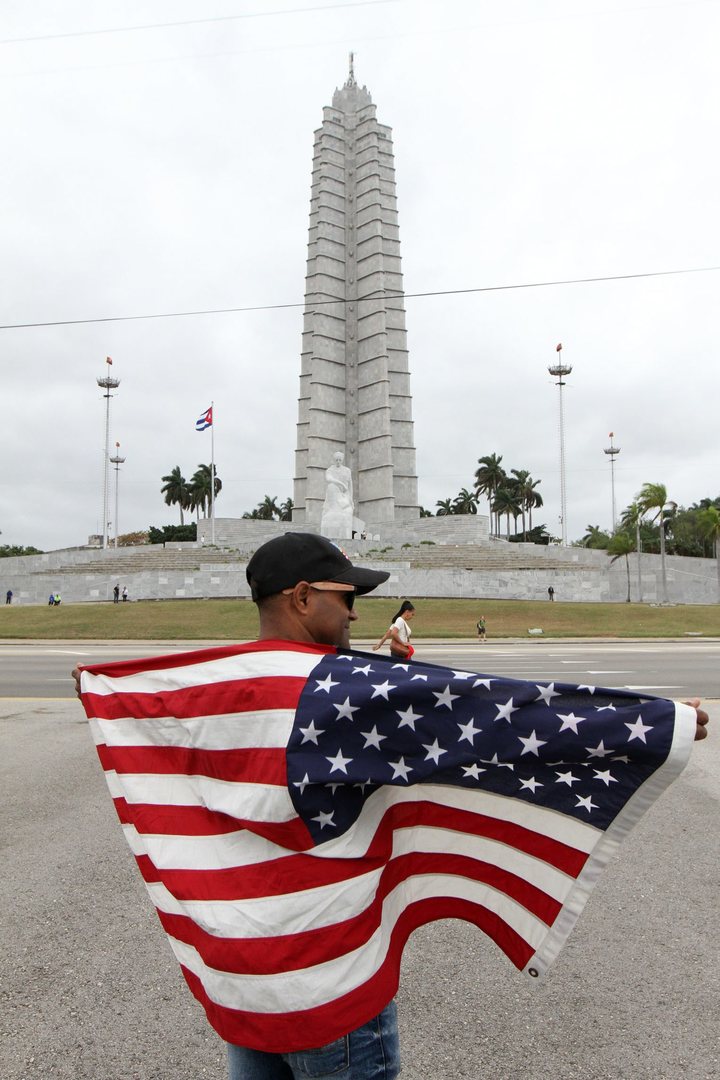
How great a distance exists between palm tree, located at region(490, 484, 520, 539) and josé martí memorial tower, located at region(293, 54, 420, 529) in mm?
42343

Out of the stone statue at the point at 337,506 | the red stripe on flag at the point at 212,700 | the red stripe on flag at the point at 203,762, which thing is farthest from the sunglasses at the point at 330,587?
the stone statue at the point at 337,506

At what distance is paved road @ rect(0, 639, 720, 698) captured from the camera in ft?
42.5

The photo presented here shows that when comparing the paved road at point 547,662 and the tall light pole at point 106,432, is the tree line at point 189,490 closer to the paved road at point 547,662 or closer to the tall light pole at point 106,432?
the tall light pole at point 106,432

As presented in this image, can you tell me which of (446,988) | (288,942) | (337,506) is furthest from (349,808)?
(337,506)

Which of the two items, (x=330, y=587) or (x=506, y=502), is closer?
(x=330, y=587)

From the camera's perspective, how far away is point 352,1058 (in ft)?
5.87

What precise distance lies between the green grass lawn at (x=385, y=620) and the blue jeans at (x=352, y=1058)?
23785 millimetres

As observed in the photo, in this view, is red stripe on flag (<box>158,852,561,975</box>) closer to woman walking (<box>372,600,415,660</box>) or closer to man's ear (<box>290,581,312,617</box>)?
man's ear (<box>290,581,312,617</box>)

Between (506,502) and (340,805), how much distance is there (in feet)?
342

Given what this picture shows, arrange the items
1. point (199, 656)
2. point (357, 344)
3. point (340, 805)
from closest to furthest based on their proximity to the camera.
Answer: point (340, 805) < point (199, 656) < point (357, 344)

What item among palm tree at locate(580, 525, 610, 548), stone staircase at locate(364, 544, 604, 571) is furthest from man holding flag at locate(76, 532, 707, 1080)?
palm tree at locate(580, 525, 610, 548)

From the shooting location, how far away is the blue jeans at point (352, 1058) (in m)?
1.78

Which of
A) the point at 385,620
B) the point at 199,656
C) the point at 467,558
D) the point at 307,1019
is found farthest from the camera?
the point at 467,558

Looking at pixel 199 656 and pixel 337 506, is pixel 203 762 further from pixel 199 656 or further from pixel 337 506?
pixel 337 506
